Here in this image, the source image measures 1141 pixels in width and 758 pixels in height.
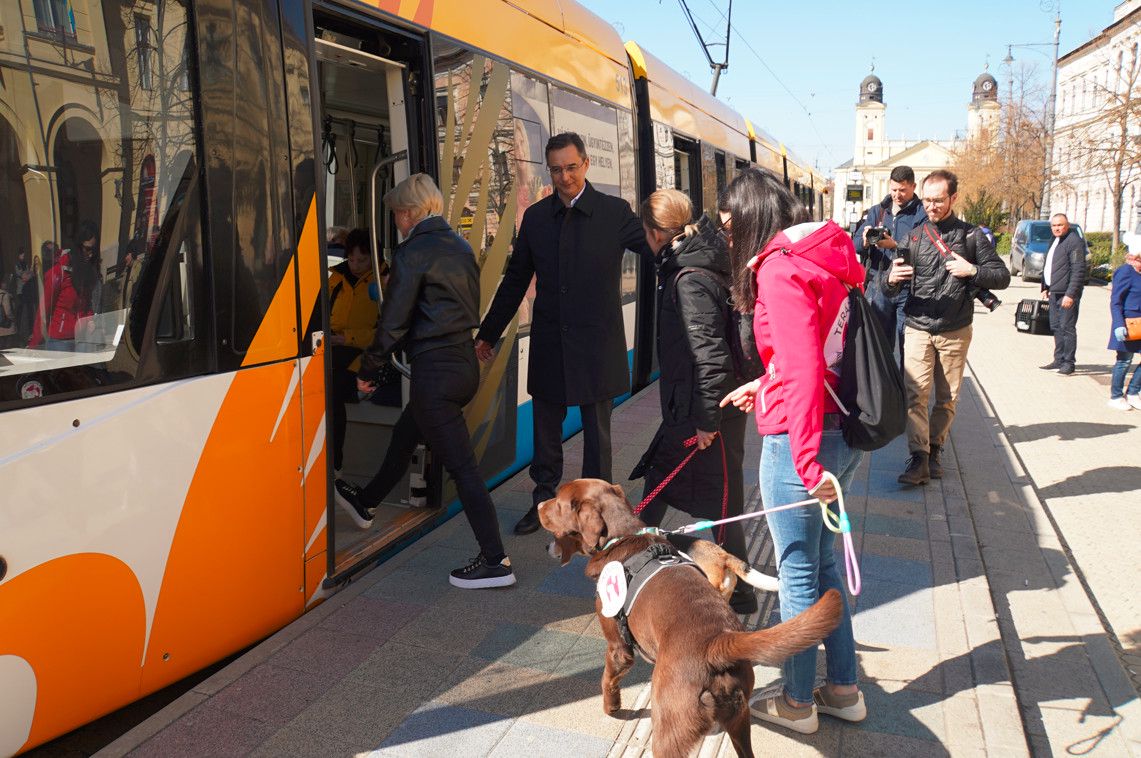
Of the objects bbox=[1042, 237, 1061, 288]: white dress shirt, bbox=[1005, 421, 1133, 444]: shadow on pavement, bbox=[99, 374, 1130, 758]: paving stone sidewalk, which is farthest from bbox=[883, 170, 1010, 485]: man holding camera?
bbox=[1042, 237, 1061, 288]: white dress shirt

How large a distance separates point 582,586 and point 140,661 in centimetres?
206

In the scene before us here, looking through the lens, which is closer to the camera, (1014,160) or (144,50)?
(144,50)

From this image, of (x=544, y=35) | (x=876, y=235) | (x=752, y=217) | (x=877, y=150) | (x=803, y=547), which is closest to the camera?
(x=803, y=547)

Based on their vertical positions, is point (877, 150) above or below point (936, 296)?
above

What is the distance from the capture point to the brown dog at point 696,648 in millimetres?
2500

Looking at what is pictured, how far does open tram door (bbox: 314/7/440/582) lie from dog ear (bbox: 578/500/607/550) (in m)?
1.21

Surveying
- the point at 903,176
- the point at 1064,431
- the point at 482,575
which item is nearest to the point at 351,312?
the point at 482,575

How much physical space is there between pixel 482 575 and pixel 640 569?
60.7 inches

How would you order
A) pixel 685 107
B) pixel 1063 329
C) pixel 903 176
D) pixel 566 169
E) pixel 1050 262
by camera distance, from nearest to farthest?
pixel 566 169
pixel 903 176
pixel 685 107
pixel 1063 329
pixel 1050 262

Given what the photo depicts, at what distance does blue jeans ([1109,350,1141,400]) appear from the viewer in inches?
380

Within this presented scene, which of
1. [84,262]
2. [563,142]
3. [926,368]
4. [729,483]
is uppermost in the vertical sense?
[563,142]

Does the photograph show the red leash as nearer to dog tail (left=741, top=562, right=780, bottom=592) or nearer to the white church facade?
dog tail (left=741, top=562, right=780, bottom=592)

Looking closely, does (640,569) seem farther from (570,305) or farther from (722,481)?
(570,305)

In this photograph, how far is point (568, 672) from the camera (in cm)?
366
